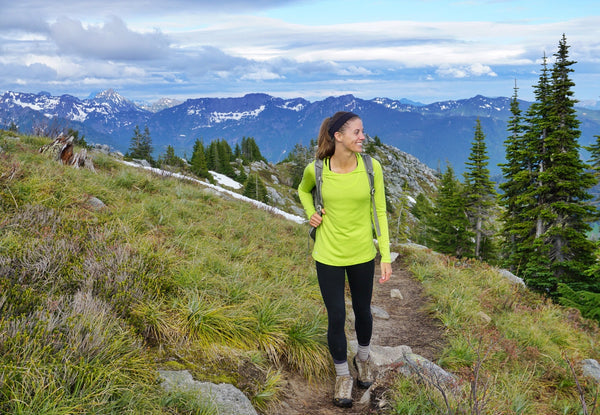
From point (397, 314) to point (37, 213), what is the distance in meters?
6.48

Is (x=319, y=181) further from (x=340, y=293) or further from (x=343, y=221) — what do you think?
(x=340, y=293)

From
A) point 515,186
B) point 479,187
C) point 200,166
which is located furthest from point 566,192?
point 200,166

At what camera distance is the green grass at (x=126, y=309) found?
2676 millimetres

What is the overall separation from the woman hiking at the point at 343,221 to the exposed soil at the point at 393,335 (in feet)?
0.91

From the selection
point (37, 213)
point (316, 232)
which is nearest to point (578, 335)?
point (316, 232)

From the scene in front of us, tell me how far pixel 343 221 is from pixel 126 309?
2435mm

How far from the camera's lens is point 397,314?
758 cm

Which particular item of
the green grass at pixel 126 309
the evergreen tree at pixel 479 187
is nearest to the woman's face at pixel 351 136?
the green grass at pixel 126 309

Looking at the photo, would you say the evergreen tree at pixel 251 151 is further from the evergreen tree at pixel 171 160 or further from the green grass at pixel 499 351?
the green grass at pixel 499 351

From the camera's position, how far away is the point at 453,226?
3372 cm

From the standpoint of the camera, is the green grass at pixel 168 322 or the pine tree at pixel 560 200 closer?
the green grass at pixel 168 322

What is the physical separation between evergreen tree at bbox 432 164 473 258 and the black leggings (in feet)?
103

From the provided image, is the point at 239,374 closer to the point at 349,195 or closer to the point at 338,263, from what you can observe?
the point at 338,263

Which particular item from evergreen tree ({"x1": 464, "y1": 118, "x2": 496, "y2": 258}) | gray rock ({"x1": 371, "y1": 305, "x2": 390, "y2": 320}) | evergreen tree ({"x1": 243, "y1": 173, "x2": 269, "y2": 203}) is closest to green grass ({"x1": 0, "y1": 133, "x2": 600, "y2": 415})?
gray rock ({"x1": 371, "y1": 305, "x2": 390, "y2": 320})
